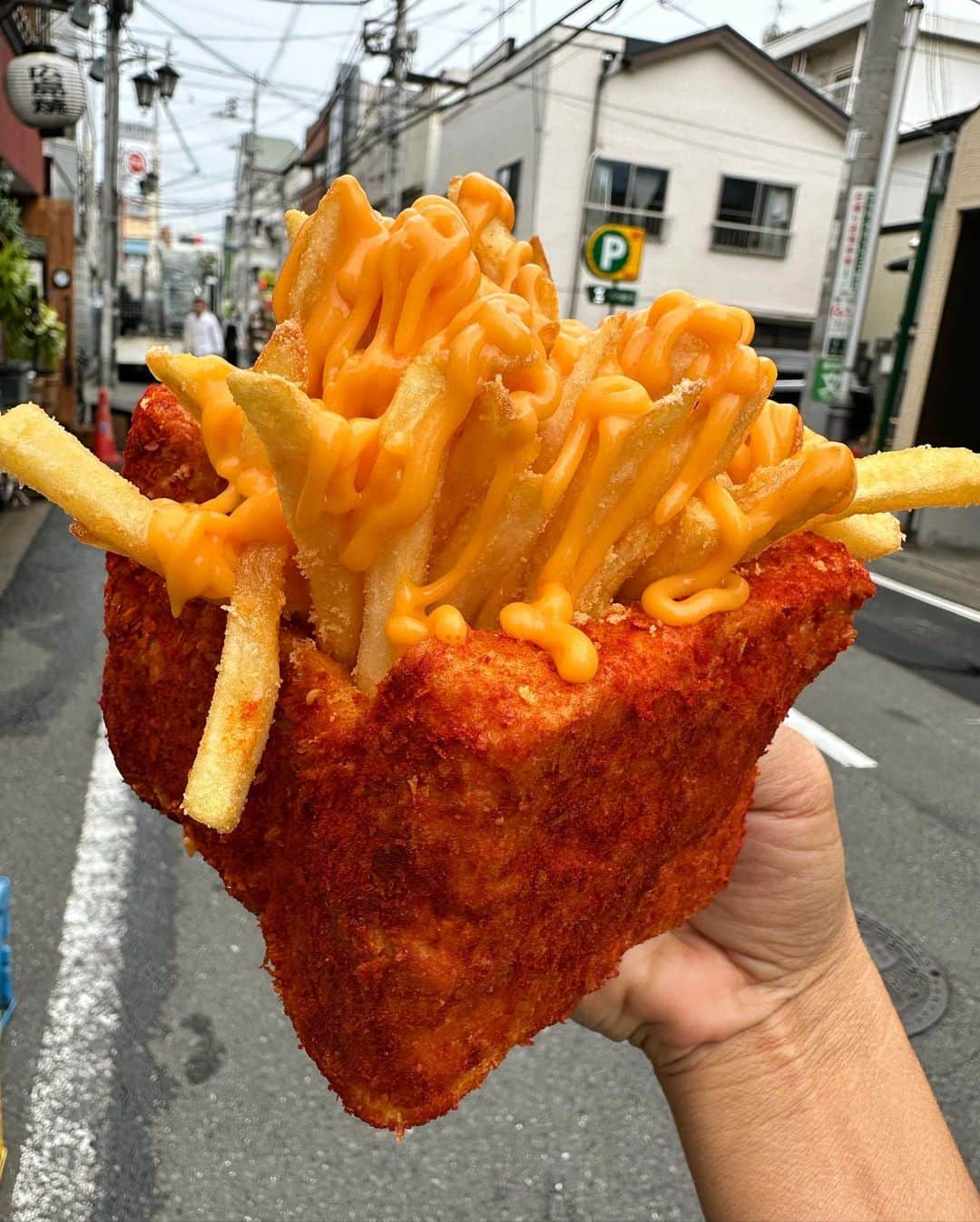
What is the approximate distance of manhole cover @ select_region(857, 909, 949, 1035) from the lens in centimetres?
380

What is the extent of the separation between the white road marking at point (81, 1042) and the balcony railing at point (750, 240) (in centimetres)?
2574

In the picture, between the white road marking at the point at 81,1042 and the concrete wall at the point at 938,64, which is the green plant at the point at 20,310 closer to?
the white road marking at the point at 81,1042

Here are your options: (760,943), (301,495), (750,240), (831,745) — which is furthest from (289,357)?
(750,240)

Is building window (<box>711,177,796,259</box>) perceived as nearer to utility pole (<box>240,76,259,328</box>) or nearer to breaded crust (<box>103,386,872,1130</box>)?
utility pole (<box>240,76,259,328</box>)

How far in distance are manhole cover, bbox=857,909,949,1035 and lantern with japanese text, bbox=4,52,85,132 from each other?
39.7 ft

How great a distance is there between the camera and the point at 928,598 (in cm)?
1070

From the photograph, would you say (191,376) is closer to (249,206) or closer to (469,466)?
(469,466)

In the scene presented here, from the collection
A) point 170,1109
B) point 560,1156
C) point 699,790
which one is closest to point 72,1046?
point 170,1109

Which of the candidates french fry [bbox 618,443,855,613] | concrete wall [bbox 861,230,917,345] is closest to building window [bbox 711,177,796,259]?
concrete wall [bbox 861,230,917,345]

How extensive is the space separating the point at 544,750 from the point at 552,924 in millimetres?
342

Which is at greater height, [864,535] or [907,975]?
[864,535]

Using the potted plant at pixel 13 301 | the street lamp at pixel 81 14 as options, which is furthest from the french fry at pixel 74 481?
the street lamp at pixel 81 14

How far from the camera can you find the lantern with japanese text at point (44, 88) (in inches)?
435

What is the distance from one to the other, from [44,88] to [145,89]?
934 centimetres
